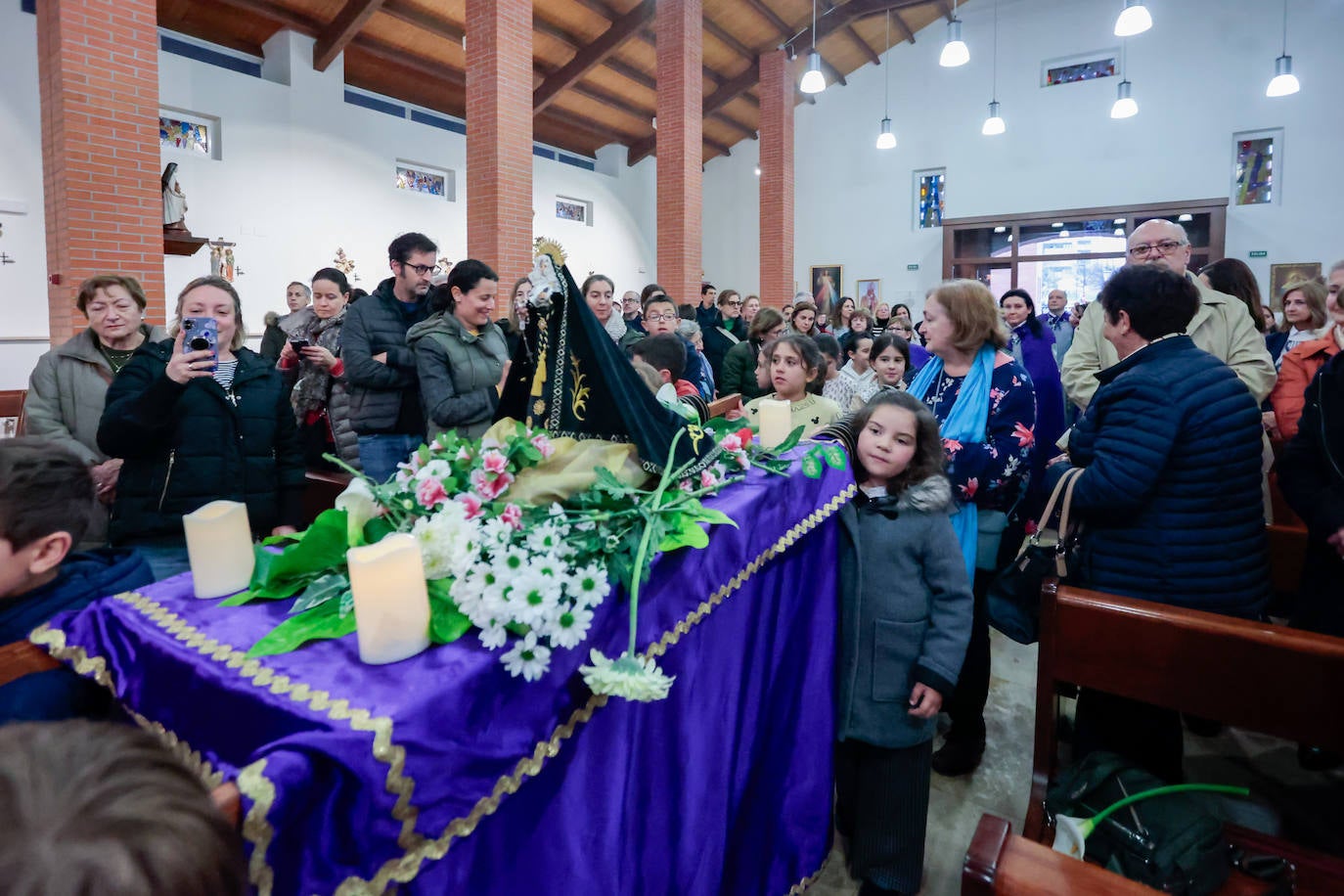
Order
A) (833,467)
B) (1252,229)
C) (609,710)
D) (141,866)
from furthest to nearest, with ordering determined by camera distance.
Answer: (1252,229) → (833,467) → (609,710) → (141,866)

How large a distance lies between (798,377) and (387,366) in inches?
65.5

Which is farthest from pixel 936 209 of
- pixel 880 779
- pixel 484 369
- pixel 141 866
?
pixel 141 866

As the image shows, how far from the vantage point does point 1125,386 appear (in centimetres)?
191

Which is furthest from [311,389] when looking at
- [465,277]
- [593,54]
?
[593,54]

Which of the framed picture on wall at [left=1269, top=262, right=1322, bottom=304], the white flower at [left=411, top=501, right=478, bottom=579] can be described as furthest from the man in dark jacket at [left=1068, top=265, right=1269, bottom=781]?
the framed picture on wall at [left=1269, top=262, right=1322, bottom=304]

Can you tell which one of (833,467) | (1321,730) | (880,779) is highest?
(833,467)

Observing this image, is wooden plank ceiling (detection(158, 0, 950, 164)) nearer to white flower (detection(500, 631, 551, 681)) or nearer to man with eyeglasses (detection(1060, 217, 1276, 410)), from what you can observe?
man with eyeglasses (detection(1060, 217, 1276, 410))

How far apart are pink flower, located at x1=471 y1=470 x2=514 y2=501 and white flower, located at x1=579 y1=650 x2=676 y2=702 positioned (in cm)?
33

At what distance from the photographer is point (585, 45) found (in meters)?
11.5

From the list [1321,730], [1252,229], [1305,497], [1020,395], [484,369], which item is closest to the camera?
[1321,730]

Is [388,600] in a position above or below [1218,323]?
below

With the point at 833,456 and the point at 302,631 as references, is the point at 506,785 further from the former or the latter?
the point at 833,456

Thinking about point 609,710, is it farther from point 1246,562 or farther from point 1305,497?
point 1305,497

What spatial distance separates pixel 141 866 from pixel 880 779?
1.69 metres
